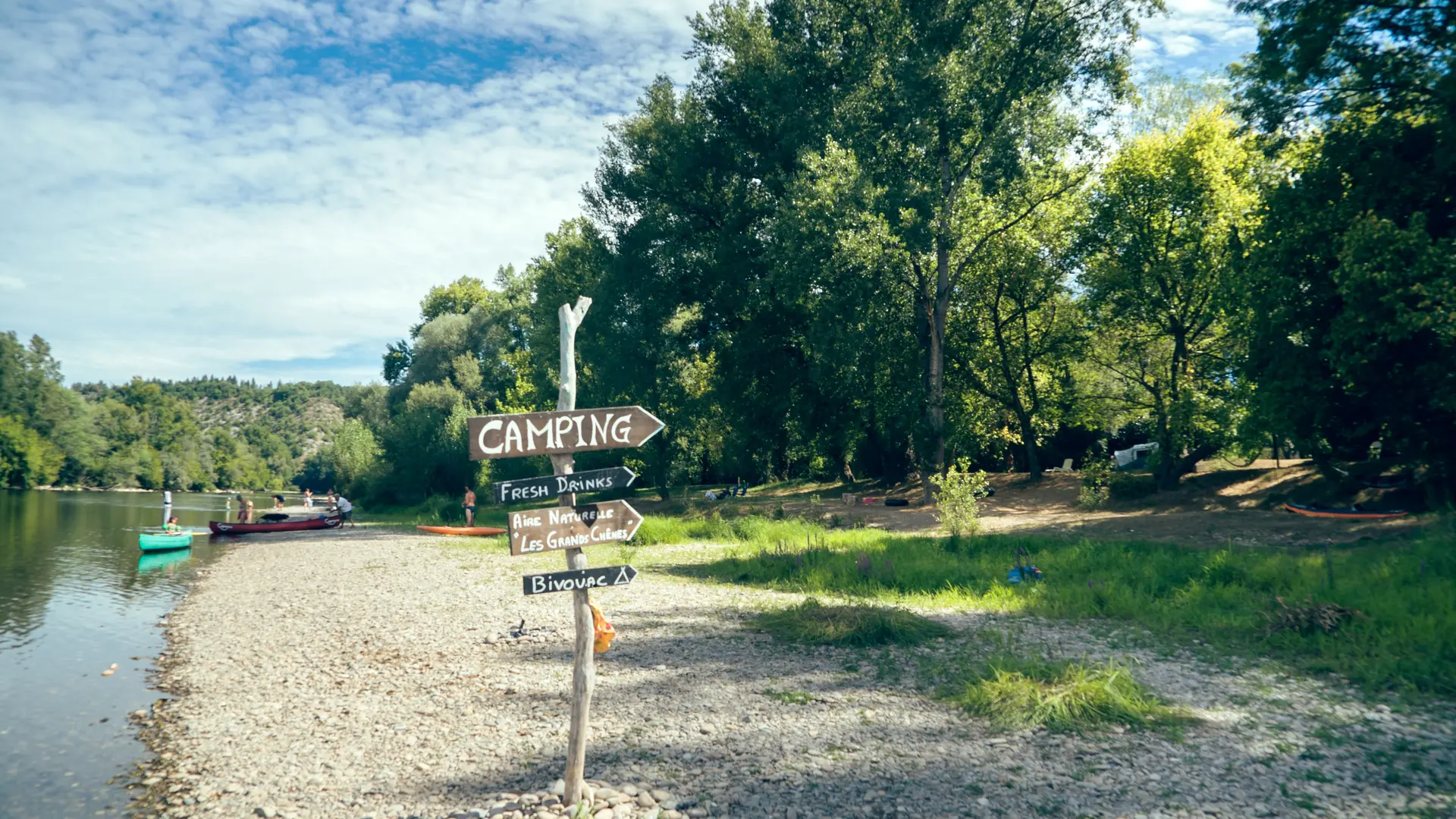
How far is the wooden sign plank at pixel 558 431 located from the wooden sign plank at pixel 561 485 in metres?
0.20

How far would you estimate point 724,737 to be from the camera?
771cm

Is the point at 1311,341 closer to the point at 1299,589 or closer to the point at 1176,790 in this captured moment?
the point at 1299,589

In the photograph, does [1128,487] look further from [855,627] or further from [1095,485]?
[855,627]

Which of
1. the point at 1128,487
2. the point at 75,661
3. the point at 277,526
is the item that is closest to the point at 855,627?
the point at 75,661

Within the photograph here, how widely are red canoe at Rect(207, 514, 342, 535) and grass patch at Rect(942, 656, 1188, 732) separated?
35041 mm

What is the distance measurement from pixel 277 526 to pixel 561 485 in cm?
3676

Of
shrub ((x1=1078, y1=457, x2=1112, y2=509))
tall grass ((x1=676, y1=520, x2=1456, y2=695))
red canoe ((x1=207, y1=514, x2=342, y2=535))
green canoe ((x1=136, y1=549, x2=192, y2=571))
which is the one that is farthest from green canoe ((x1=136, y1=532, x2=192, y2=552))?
shrub ((x1=1078, y1=457, x2=1112, y2=509))

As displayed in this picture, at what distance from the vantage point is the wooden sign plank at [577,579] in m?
5.84

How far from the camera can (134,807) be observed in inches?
288

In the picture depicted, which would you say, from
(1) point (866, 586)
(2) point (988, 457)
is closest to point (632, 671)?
(1) point (866, 586)

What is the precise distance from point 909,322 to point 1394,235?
15686 millimetres

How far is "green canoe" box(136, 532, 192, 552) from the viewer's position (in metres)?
28.6

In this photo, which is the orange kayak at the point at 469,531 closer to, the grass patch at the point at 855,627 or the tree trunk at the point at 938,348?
the tree trunk at the point at 938,348

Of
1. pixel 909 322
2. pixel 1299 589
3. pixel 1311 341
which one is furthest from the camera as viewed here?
pixel 909 322
